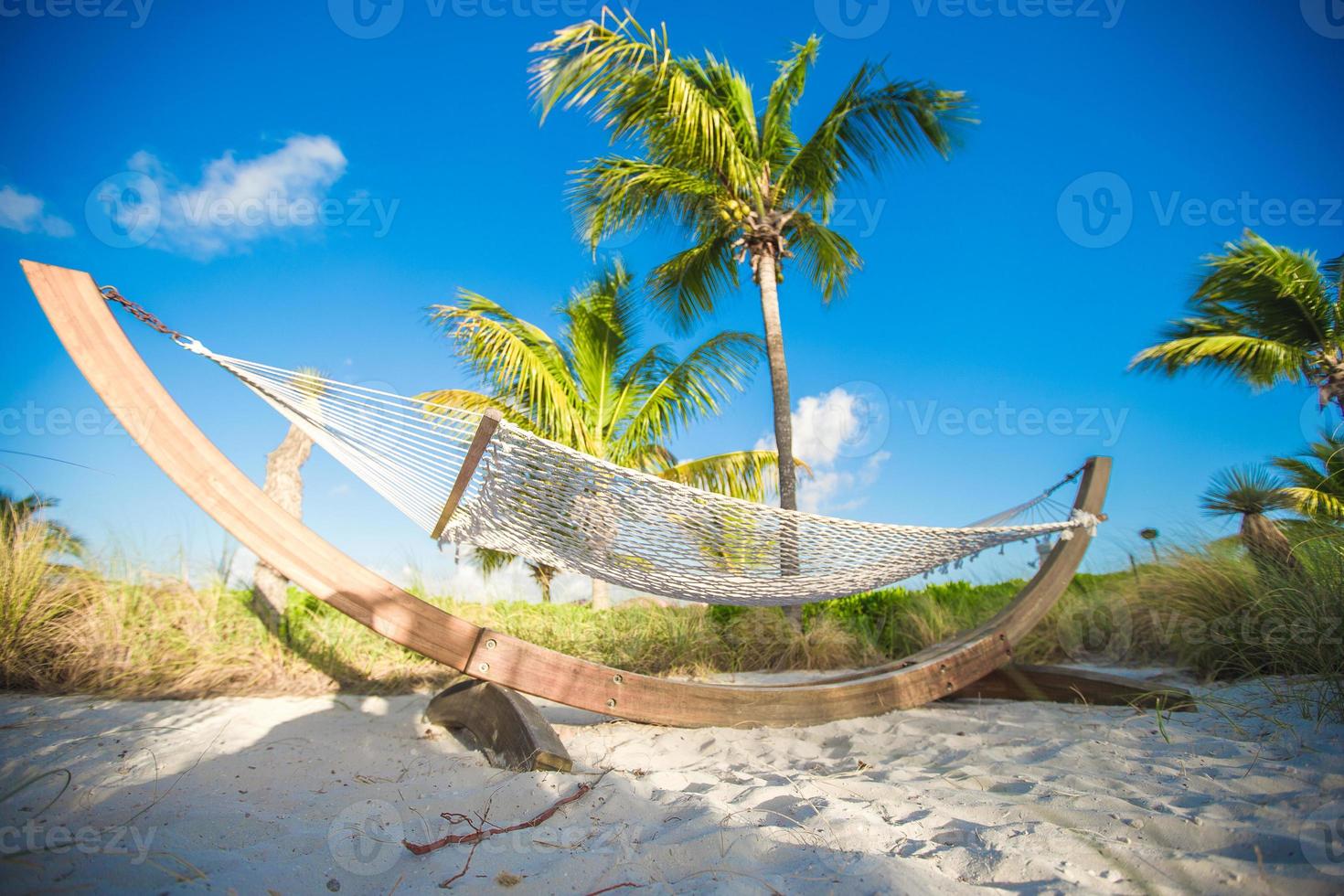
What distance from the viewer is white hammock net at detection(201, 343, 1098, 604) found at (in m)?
1.74

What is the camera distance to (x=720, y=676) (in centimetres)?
370

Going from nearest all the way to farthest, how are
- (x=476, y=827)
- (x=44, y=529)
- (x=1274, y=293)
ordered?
(x=476, y=827), (x=44, y=529), (x=1274, y=293)

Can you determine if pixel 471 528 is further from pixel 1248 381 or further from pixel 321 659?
pixel 1248 381

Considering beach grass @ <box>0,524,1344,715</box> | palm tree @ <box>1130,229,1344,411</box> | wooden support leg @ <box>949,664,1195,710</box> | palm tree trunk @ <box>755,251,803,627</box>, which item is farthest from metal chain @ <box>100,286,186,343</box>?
palm tree @ <box>1130,229,1344,411</box>

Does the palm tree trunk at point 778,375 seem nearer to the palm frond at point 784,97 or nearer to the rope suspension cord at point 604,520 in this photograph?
the palm frond at point 784,97

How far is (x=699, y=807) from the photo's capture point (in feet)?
4.16

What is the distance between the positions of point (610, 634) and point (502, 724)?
2.25 m

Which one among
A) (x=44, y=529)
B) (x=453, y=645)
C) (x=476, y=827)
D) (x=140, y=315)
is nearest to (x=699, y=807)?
(x=476, y=827)

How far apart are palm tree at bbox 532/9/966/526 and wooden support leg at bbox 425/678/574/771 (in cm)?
350

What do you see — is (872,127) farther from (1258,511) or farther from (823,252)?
(1258,511)

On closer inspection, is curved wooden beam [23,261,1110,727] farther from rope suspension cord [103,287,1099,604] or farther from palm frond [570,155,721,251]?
palm frond [570,155,721,251]

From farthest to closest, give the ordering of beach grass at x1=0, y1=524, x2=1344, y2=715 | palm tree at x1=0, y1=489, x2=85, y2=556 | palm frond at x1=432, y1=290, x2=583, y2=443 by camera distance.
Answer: palm frond at x1=432, y1=290, x2=583, y2=443
palm tree at x1=0, y1=489, x2=85, y2=556
beach grass at x1=0, y1=524, x2=1344, y2=715

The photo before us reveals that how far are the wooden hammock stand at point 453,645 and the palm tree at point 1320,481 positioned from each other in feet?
4.52

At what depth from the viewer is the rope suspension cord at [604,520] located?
1701 mm
